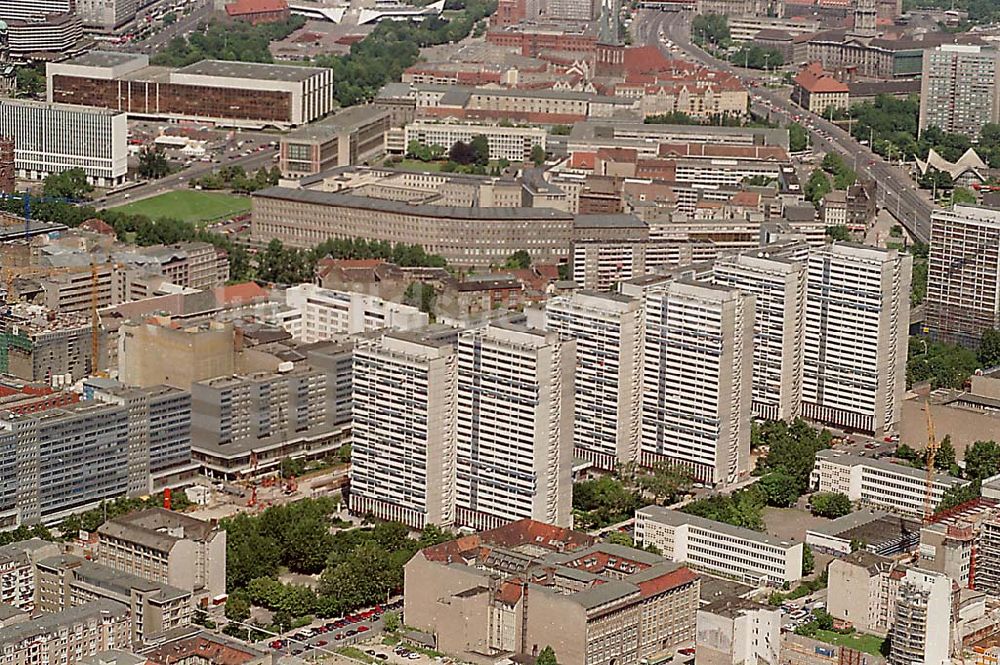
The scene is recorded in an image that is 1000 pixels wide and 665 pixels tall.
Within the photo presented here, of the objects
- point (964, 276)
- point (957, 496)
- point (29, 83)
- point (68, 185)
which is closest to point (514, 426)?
point (957, 496)

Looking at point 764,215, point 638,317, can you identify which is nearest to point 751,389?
point 638,317

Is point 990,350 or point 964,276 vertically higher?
point 964,276

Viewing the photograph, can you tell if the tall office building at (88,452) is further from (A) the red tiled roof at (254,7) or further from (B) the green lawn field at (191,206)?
(A) the red tiled roof at (254,7)

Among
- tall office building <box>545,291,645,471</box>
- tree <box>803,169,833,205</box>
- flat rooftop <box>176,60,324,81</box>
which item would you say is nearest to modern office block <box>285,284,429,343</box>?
tall office building <box>545,291,645,471</box>

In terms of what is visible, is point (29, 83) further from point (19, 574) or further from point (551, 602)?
point (551, 602)

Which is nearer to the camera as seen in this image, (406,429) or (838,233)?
(406,429)

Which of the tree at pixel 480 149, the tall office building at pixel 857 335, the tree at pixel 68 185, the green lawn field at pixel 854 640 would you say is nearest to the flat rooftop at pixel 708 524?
the green lawn field at pixel 854 640

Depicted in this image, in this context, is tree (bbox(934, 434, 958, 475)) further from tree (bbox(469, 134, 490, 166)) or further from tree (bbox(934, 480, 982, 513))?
tree (bbox(469, 134, 490, 166))
